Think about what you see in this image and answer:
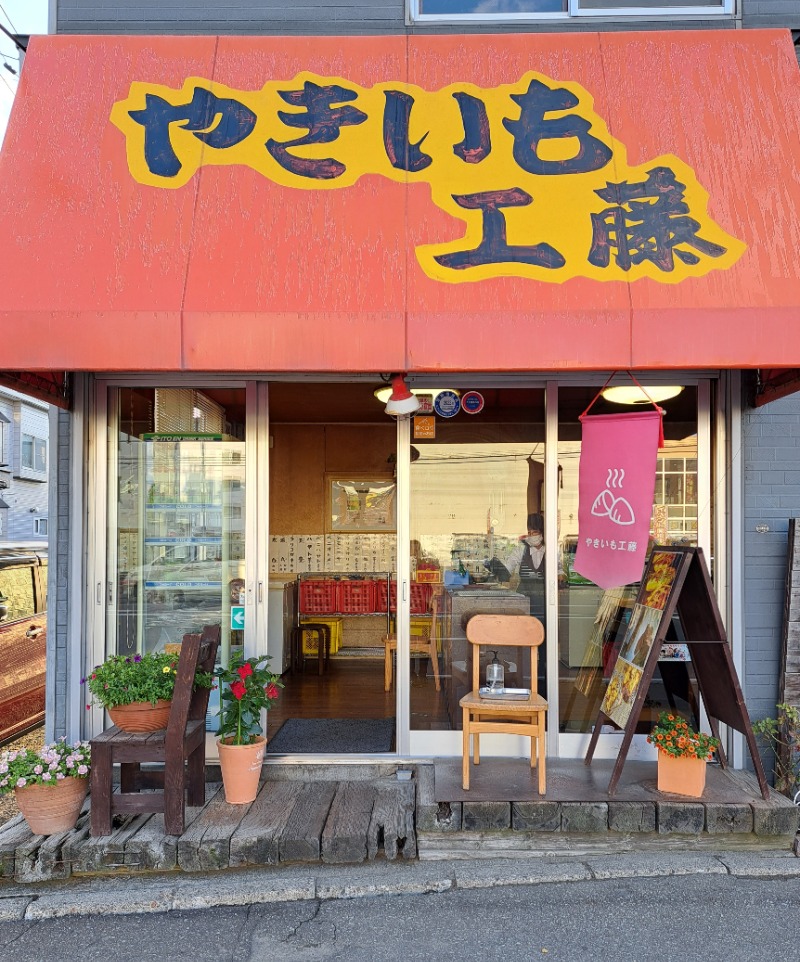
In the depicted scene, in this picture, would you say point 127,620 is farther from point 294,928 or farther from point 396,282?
point 396,282

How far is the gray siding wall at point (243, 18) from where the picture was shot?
4.87 metres

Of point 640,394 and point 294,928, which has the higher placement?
point 640,394

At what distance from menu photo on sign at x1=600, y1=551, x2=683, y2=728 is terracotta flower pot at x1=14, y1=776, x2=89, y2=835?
302cm

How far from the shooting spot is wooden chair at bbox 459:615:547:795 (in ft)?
13.6

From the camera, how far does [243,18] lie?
4.88m

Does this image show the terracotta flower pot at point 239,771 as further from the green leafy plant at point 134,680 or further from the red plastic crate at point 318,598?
the red plastic crate at point 318,598

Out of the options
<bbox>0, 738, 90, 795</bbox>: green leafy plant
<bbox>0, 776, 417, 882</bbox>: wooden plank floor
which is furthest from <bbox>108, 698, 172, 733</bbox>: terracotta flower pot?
<bbox>0, 776, 417, 882</bbox>: wooden plank floor

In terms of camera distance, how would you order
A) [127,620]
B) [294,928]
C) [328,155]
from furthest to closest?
[127,620] < [328,155] < [294,928]

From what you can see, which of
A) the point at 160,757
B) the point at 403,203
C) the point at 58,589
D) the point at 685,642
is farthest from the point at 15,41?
the point at 685,642

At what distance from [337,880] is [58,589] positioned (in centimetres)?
253

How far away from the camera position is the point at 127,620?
15.9 ft

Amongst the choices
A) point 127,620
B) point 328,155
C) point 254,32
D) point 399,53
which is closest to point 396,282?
point 328,155

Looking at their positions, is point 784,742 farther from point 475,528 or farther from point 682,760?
point 475,528

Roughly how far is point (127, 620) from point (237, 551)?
2.89 ft
